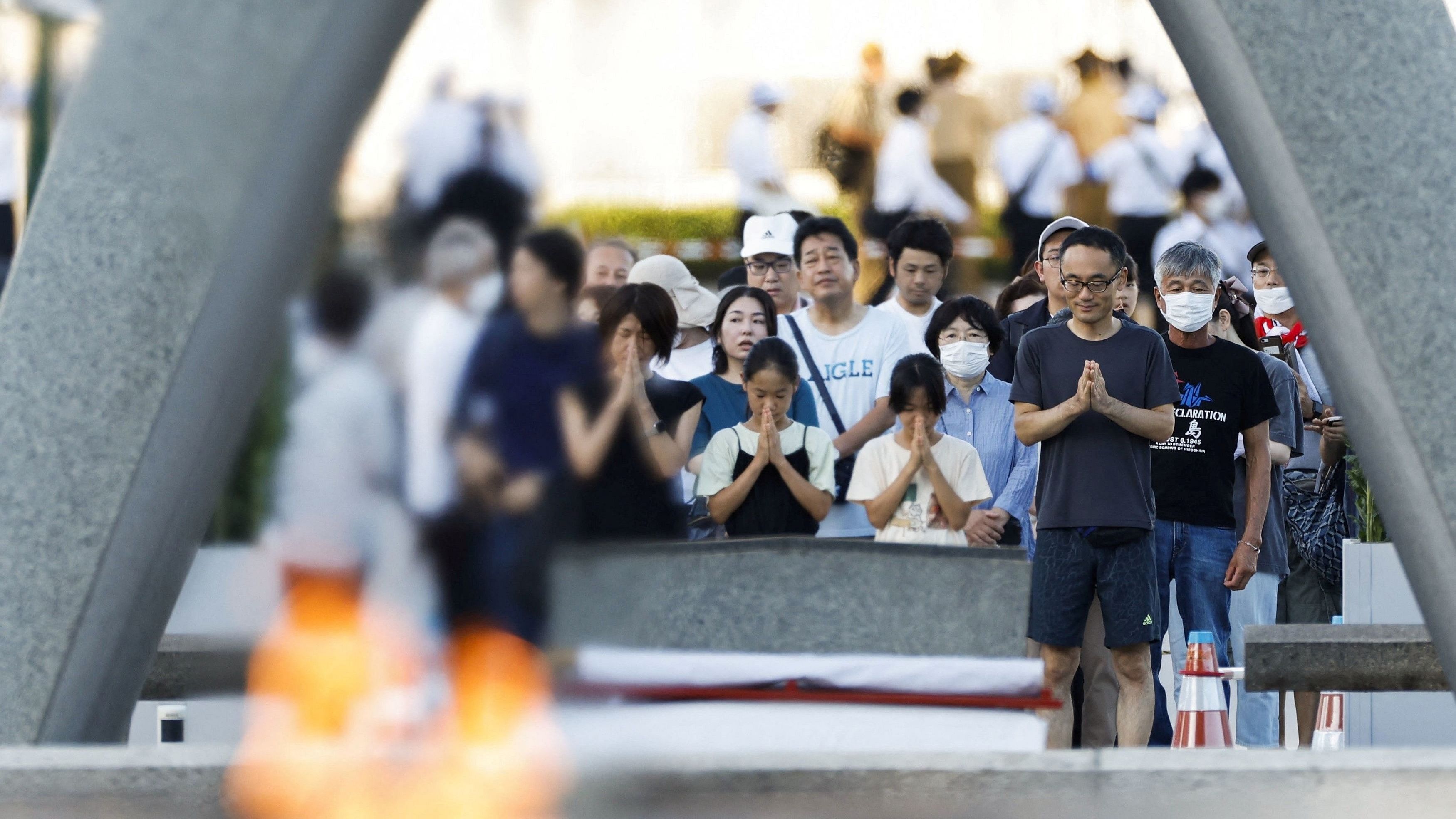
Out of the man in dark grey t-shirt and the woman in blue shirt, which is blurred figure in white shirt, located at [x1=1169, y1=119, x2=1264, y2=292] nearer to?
the man in dark grey t-shirt

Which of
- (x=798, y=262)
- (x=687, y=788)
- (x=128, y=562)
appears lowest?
(x=687, y=788)

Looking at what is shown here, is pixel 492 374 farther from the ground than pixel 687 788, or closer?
farther from the ground

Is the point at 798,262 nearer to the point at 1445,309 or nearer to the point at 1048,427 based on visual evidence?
the point at 1048,427

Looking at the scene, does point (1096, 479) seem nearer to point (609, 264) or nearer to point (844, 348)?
point (844, 348)

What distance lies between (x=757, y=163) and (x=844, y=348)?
455cm

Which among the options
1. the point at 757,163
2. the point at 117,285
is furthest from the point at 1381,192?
the point at 757,163

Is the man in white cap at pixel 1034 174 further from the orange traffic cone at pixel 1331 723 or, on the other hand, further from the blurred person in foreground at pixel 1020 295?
the orange traffic cone at pixel 1331 723

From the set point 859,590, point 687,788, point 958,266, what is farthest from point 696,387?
point 958,266

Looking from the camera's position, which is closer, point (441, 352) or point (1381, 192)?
point (1381, 192)

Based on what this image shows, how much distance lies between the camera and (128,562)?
174 inches

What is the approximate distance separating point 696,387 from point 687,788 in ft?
11.6

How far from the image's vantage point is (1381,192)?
14.0ft

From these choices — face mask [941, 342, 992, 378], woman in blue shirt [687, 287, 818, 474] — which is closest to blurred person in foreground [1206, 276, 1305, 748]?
face mask [941, 342, 992, 378]

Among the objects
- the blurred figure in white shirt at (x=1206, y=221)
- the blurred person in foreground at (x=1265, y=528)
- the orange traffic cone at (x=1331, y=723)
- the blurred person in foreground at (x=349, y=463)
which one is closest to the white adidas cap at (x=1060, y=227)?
the blurred person in foreground at (x=1265, y=528)
